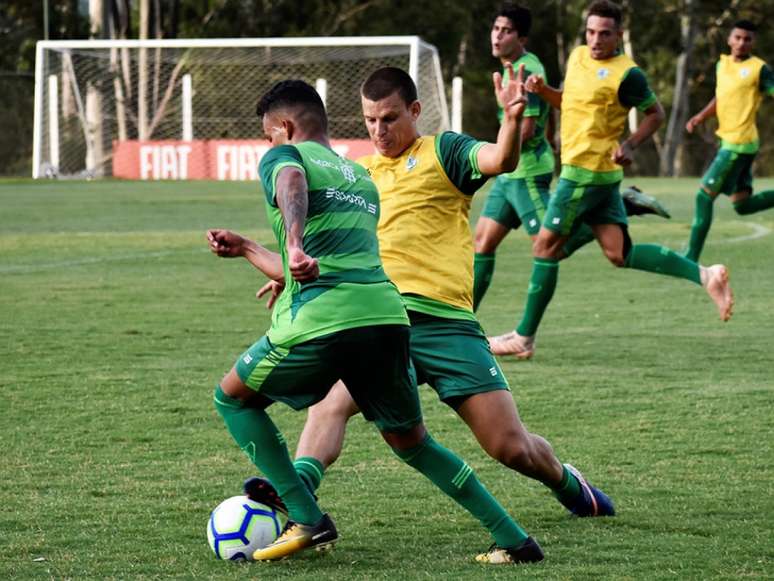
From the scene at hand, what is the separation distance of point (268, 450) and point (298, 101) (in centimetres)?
103

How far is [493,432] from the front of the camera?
15.3 ft

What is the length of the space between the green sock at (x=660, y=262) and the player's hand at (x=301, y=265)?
5270mm

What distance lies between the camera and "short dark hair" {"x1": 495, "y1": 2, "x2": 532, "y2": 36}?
893cm

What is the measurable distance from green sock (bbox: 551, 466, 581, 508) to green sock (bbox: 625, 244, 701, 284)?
4136 mm

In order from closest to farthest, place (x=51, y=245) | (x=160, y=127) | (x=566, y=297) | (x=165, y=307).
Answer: (x=165, y=307) → (x=566, y=297) → (x=51, y=245) → (x=160, y=127)

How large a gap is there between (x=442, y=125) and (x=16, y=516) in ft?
88.3

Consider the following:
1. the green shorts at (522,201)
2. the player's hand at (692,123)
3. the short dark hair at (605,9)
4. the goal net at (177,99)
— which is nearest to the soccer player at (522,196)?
the green shorts at (522,201)

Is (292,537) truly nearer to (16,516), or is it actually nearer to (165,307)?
(16,516)

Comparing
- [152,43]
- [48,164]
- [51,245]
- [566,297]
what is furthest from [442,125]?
[566,297]

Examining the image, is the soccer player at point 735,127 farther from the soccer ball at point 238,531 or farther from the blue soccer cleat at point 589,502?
the soccer ball at point 238,531

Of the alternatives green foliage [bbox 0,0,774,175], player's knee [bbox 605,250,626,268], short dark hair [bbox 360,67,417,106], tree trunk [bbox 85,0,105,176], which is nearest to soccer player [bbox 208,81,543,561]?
short dark hair [bbox 360,67,417,106]

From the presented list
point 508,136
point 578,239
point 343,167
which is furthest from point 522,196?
point 343,167

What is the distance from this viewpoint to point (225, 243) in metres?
4.24

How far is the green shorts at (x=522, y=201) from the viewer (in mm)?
9188
